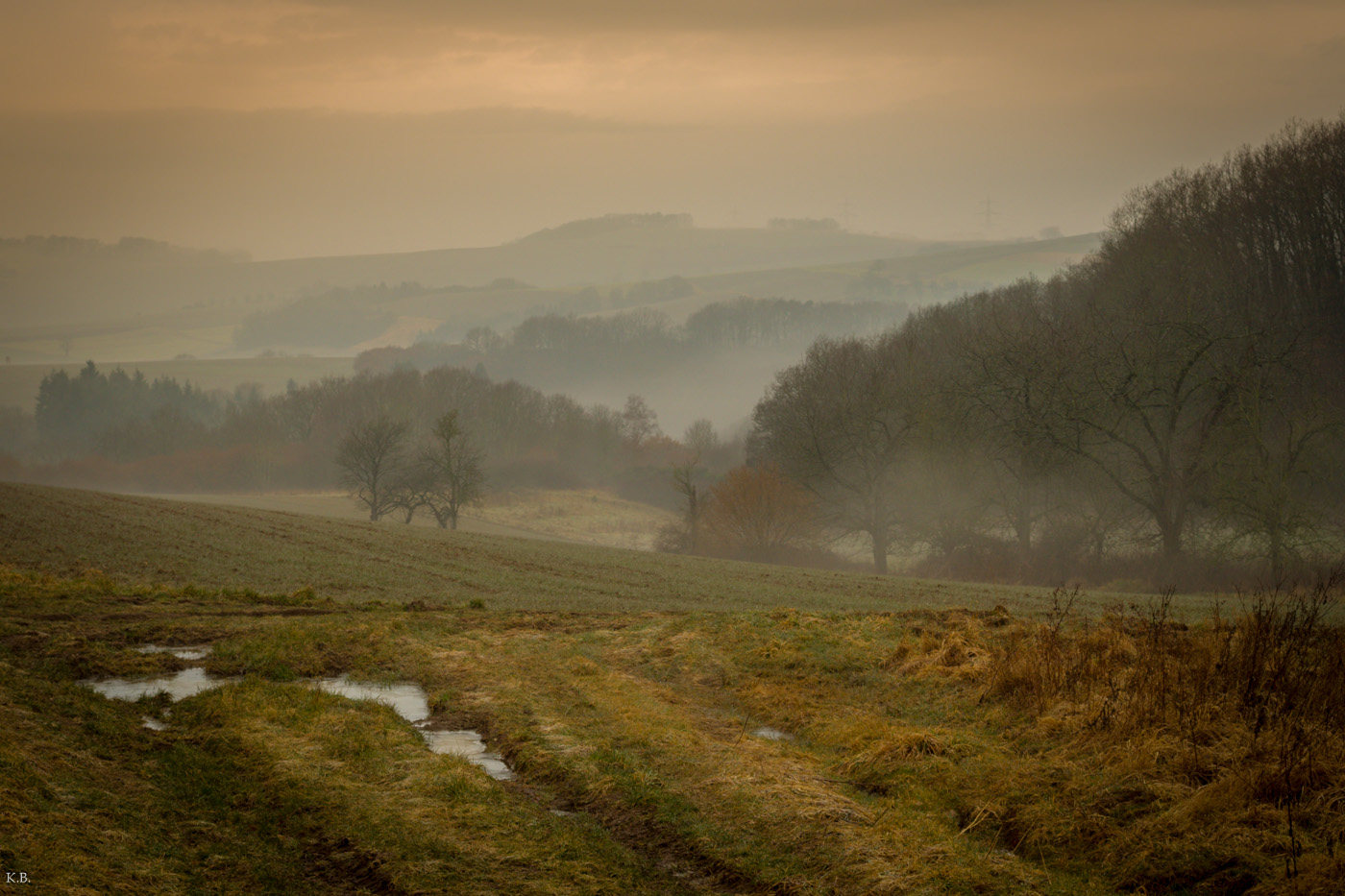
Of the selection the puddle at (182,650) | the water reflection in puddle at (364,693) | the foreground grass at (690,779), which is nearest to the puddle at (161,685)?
the water reflection in puddle at (364,693)

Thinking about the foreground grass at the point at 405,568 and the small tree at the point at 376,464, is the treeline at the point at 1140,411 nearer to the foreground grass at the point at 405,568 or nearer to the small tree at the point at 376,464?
the foreground grass at the point at 405,568

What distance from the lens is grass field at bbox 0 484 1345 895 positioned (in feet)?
27.2

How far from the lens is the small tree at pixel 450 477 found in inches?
3019

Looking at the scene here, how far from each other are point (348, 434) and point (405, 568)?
78847mm

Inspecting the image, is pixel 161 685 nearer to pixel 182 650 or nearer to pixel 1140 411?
pixel 182 650

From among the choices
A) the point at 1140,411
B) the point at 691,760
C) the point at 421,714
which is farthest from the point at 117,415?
the point at 691,760

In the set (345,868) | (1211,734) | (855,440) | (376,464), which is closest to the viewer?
(345,868)

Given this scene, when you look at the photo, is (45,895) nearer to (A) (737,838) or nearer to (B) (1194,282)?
(A) (737,838)

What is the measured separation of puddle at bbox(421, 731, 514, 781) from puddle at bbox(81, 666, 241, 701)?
4077mm

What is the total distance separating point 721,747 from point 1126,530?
4597cm

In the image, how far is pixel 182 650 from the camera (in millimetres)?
17484

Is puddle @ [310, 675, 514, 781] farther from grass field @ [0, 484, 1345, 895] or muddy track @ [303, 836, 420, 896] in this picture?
muddy track @ [303, 836, 420, 896]

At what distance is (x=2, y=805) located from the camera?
311 inches

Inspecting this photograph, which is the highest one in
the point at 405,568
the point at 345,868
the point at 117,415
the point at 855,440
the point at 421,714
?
the point at 117,415
